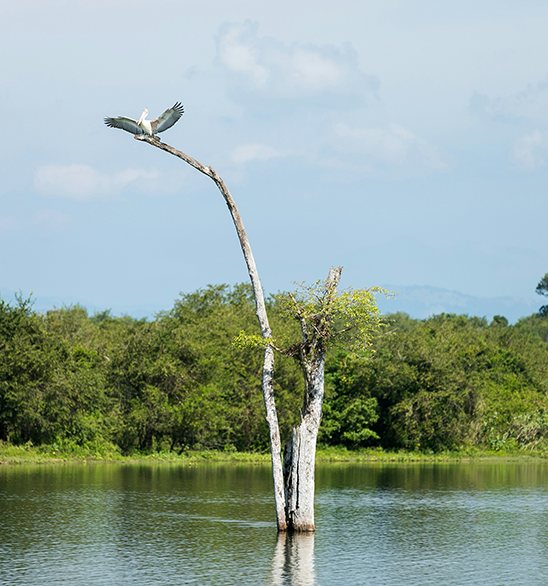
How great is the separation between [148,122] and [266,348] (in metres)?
7.35

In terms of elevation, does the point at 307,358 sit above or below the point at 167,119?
below

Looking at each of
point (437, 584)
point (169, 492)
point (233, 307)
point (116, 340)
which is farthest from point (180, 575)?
point (233, 307)

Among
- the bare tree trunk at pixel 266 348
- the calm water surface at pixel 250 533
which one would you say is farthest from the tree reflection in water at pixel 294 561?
the bare tree trunk at pixel 266 348

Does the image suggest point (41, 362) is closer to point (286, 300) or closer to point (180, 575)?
point (286, 300)

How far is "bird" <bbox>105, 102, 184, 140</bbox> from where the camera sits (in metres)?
23.2

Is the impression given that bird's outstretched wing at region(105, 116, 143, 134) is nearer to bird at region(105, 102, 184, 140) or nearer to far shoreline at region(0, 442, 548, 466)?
bird at region(105, 102, 184, 140)

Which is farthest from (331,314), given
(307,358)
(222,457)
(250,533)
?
(222,457)

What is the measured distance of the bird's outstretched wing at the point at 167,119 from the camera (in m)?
23.2

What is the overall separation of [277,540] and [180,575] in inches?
196

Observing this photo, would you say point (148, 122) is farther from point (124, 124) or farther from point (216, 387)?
point (216, 387)

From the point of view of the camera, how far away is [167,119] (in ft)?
77.0

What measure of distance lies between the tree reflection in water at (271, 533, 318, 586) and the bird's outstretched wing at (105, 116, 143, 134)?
1211 cm

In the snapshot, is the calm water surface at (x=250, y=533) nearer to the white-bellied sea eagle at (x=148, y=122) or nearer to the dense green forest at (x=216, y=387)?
the dense green forest at (x=216, y=387)

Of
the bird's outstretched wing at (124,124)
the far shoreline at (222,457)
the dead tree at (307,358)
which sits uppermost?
the bird's outstretched wing at (124,124)
